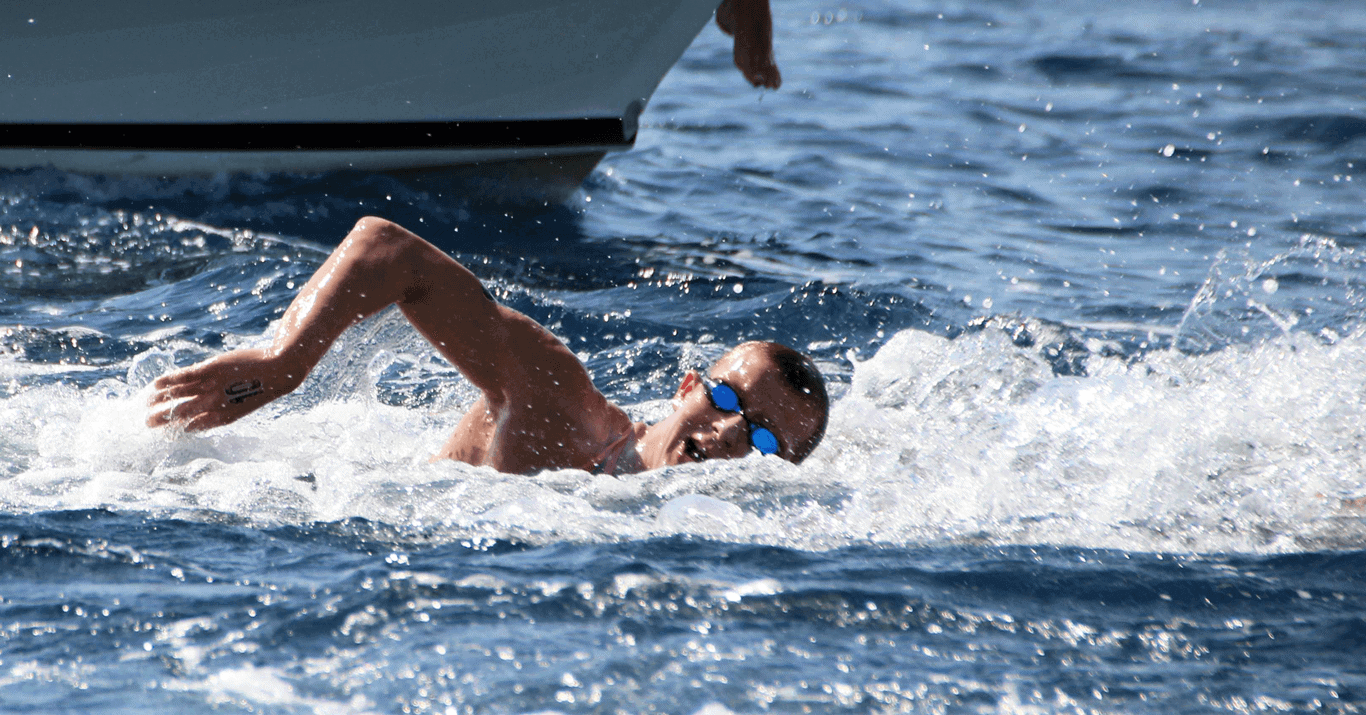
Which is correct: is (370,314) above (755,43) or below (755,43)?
below

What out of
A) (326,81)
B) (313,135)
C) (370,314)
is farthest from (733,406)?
(313,135)

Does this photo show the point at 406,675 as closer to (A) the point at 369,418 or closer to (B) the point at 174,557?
(B) the point at 174,557

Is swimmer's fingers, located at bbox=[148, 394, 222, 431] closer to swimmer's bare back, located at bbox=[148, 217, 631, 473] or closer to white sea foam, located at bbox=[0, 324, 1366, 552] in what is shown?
swimmer's bare back, located at bbox=[148, 217, 631, 473]

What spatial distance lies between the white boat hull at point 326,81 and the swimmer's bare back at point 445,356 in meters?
4.15

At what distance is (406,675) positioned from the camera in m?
2.66

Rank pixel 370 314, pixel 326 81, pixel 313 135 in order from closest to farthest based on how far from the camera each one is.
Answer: pixel 370 314, pixel 326 81, pixel 313 135

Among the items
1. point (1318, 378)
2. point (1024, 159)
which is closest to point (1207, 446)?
point (1318, 378)

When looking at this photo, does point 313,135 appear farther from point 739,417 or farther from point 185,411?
point 185,411

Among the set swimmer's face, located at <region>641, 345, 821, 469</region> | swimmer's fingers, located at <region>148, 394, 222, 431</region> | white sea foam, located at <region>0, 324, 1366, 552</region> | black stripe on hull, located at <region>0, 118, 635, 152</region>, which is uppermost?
black stripe on hull, located at <region>0, 118, 635, 152</region>

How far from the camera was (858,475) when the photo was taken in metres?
4.04

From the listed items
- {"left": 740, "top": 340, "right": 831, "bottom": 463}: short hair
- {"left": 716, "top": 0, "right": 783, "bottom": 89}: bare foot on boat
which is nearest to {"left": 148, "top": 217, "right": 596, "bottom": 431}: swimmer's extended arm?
{"left": 740, "top": 340, "right": 831, "bottom": 463}: short hair

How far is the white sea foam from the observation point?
3.52 meters

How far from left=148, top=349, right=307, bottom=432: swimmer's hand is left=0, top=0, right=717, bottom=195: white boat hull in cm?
462

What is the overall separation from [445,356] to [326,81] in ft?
14.9
